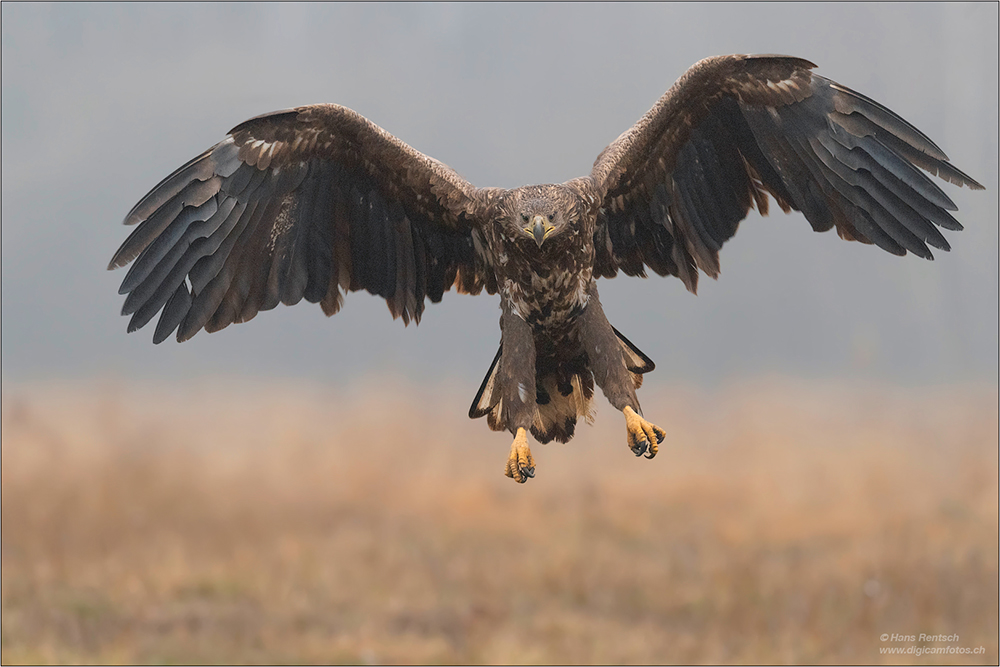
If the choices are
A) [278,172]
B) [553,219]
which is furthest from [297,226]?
[553,219]

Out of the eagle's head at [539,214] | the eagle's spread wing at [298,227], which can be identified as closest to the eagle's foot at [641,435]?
the eagle's head at [539,214]

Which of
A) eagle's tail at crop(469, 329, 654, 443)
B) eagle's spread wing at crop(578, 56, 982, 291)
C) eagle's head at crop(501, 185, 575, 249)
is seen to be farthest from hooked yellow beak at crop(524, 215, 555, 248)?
eagle's tail at crop(469, 329, 654, 443)

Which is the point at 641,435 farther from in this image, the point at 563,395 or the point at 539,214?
the point at 539,214

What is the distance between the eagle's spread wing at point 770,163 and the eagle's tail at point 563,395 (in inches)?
35.2

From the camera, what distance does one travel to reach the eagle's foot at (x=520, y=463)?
18.5ft

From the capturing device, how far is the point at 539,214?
18.2 feet

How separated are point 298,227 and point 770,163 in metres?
3.33

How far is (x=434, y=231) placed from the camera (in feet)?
22.3

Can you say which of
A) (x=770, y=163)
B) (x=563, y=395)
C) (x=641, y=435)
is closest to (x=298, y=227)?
(x=563, y=395)

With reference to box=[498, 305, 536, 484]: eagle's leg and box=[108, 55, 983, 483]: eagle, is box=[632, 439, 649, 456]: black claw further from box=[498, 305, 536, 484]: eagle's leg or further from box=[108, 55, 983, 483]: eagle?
box=[498, 305, 536, 484]: eagle's leg

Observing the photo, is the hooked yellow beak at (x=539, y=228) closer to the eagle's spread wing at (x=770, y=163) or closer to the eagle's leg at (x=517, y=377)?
the eagle's spread wing at (x=770, y=163)

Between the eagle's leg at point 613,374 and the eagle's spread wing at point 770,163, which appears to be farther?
the eagle's spread wing at point 770,163

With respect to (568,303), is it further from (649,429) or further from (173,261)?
(173,261)

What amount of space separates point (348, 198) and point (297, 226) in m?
0.42
